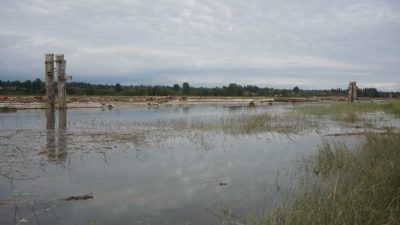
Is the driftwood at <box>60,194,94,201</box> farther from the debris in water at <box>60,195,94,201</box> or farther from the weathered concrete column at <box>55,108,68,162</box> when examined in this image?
the weathered concrete column at <box>55,108,68,162</box>

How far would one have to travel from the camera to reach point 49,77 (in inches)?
1099

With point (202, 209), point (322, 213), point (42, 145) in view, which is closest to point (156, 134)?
point (42, 145)

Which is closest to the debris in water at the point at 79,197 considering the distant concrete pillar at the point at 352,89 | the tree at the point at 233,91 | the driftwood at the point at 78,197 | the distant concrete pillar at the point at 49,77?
the driftwood at the point at 78,197

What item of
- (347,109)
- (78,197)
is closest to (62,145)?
(78,197)

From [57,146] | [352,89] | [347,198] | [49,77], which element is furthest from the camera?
[352,89]

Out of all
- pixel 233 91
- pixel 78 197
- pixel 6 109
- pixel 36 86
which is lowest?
pixel 78 197

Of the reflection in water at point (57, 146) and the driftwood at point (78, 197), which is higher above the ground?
the reflection in water at point (57, 146)

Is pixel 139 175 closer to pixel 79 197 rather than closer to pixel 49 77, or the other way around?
pixel 79 197

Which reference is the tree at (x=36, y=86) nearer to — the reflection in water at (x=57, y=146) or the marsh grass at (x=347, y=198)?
the reflection in water at (x=57, y=146)

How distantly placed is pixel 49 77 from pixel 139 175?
71.4ft

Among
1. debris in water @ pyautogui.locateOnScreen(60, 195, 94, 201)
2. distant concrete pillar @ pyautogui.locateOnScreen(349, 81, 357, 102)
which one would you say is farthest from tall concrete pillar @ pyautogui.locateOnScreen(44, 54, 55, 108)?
distant concrete pillar @ pyautogui.locateOnScreen(349, 81, 357, 102)

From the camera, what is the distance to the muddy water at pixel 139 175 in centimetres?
609

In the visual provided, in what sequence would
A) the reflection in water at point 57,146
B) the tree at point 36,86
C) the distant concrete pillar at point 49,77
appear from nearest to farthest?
the reflection in water at point 57,146 → the distant concrete pillar at point 49,77 → the tree at point 36,86

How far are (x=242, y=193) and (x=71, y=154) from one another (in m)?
5.28
